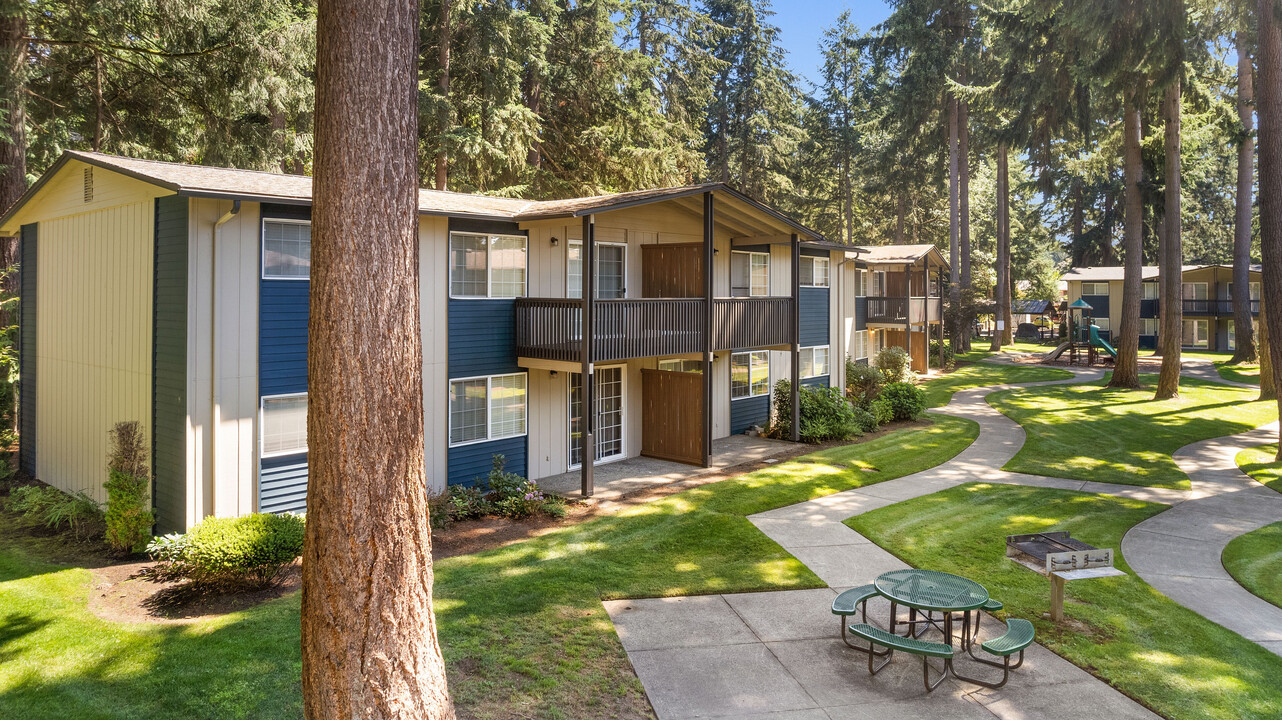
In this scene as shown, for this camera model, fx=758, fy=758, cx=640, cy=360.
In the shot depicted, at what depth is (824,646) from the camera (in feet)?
24.6

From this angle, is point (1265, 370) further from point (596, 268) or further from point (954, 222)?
point (596, 268)

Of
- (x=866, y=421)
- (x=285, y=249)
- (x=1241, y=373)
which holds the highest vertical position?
(x=285, y=249)

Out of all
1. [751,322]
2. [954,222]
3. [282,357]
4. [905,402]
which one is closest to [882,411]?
[905,402]

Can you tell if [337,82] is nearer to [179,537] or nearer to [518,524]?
[179,537]

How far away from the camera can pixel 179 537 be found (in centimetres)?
938

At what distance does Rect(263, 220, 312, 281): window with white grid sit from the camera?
35.0 ft

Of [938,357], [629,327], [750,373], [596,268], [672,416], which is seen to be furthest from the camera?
[938,357]

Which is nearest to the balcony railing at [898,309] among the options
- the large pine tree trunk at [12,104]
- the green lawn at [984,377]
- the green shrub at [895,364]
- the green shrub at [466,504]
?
the green lawn at [984,377]

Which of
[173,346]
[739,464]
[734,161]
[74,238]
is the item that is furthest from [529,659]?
[734,161]

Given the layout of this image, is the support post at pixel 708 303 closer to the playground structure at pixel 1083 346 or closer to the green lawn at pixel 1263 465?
the green lawn at pixel 1263 465

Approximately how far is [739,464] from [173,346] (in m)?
10.5

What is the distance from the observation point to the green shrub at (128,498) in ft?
33.2

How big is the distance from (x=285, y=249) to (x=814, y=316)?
48.2 feet

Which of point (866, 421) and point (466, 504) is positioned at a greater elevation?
point (866, 421)
